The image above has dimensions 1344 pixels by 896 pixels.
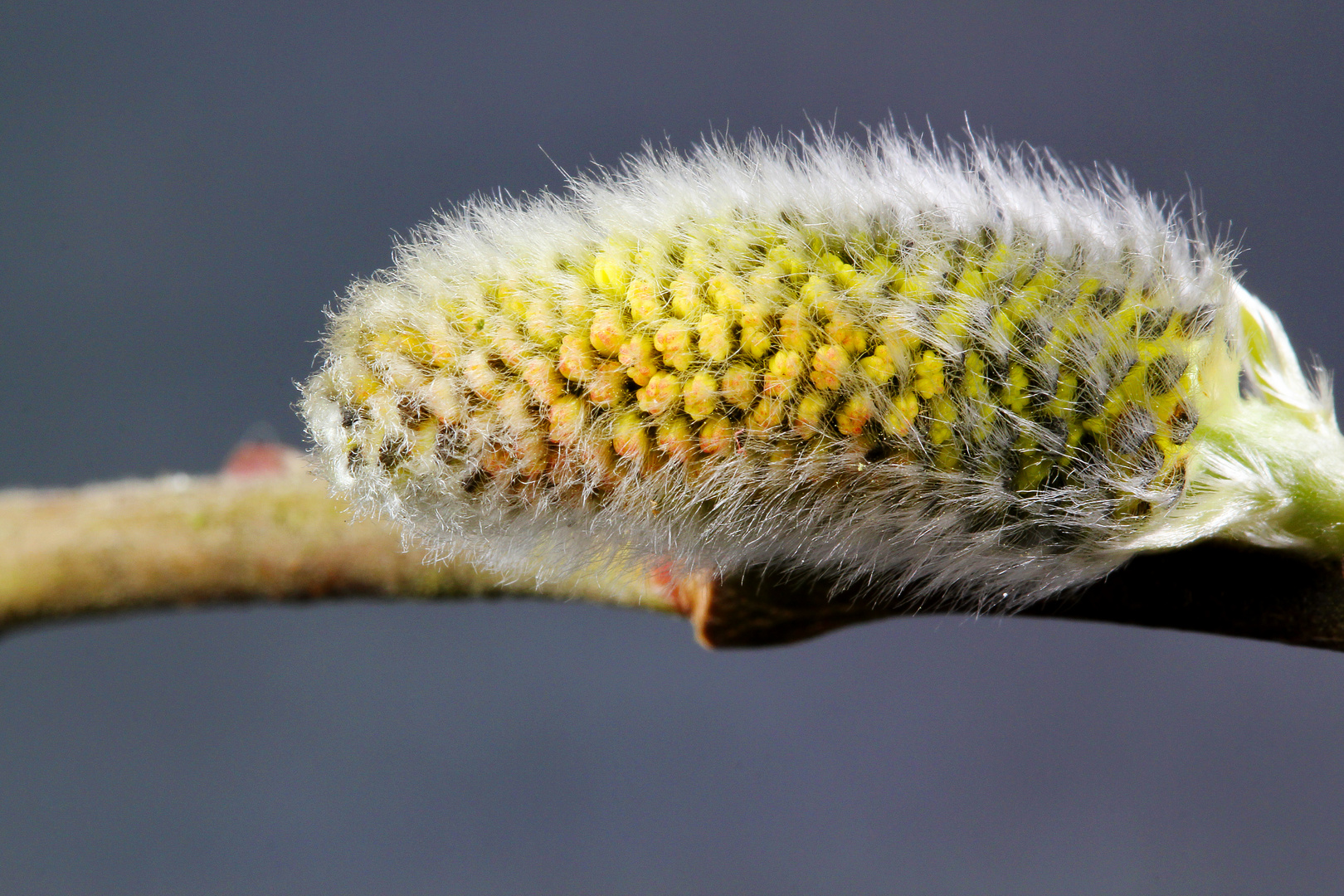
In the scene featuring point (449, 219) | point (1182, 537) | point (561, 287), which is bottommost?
point (1182, 537)

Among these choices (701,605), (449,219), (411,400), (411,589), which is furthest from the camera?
(411,589)

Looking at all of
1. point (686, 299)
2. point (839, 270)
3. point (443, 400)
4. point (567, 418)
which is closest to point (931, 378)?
point (839, 270)

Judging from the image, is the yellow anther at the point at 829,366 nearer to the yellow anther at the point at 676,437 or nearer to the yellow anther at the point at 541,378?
the yellow anther at the point at 676,437

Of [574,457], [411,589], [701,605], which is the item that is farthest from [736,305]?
[411,589]

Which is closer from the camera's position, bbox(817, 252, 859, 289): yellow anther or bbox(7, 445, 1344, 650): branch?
bbox(817, 252, 859, 289): yellow anther

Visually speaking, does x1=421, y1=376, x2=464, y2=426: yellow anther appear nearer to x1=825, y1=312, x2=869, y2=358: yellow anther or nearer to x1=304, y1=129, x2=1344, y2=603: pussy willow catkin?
x1=304, y1=129, x2=1344, y2=603: pussy willow catkin

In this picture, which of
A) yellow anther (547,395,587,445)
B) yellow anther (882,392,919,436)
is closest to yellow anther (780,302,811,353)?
yellow anther (882,392,919,436)

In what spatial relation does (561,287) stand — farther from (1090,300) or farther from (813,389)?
(1090,300)
